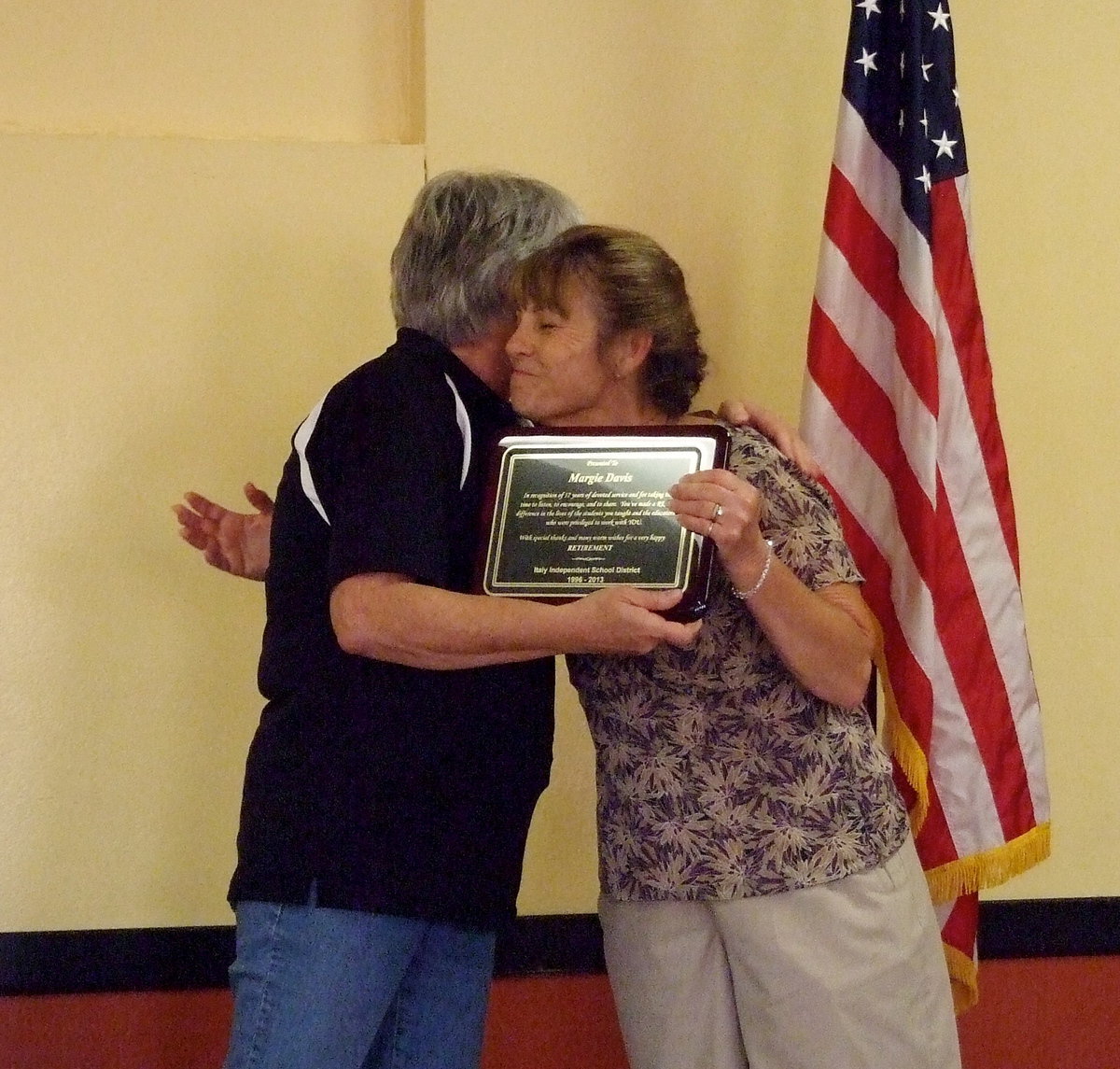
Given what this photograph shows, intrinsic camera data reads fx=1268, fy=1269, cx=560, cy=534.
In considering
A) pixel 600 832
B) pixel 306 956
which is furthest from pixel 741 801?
pixel 306 956

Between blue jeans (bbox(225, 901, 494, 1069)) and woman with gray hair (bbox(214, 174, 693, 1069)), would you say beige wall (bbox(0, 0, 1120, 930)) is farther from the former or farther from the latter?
blue jeans (bbox(225, 901, 494, 1069))

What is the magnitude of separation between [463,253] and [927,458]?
0.83 m

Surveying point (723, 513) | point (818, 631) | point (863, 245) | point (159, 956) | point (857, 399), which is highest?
point (863, 245)

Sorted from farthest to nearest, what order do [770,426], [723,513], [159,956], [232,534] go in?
1. [159,956]
2. [232,534]
3. [770,426]
4. [723,513]

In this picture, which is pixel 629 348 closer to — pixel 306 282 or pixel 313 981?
pixel 313 981

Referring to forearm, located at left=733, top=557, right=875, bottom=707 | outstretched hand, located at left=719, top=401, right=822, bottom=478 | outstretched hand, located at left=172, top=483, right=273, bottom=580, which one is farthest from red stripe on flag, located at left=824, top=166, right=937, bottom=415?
outstretched hand, located at left=172, top=483, right=273, bottom=580

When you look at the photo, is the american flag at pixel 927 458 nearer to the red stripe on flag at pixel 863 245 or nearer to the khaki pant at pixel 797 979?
the red stripe on flag at pixel 863 245

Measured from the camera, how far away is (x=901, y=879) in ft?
4.77

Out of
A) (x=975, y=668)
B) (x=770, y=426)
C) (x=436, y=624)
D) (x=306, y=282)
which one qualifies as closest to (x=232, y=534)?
(x=306, y=282)

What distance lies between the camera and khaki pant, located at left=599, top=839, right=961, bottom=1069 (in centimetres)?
139

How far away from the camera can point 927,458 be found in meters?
1.94

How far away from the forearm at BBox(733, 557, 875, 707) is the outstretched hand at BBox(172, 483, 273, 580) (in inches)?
32.5

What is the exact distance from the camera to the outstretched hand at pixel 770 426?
1607 millimetres

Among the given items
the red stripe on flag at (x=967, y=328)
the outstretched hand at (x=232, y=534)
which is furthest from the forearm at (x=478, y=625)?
the red stripe on flag at (x=967, y=328)
